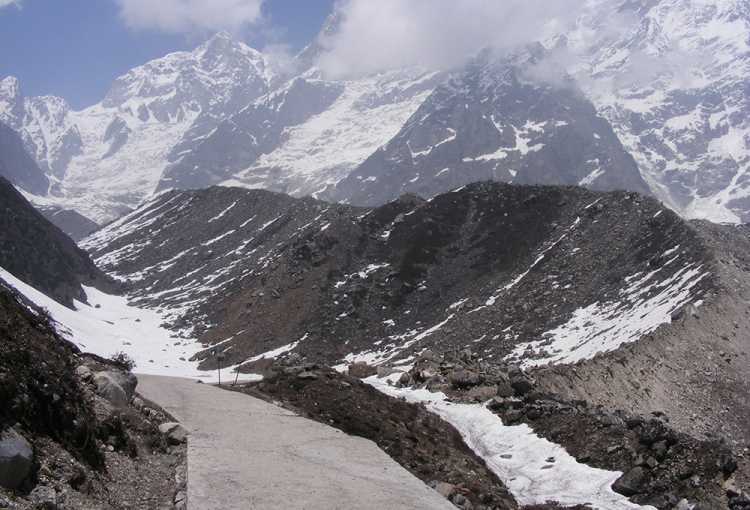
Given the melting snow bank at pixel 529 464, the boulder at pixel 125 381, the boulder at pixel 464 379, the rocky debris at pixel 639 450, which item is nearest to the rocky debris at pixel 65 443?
the boulder at pixel 125 381

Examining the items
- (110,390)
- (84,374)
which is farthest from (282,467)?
(84,374)

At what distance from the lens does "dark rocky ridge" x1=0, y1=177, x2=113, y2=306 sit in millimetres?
117312

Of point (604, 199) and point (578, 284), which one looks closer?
point (578, 284)

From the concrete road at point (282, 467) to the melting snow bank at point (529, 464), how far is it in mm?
4610

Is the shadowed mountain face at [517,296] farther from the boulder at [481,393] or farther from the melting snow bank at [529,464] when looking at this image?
the melting snow bank at [529,464]

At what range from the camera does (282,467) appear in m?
18.3

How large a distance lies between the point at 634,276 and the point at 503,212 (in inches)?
1458

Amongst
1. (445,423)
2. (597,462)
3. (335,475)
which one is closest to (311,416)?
(445,423)

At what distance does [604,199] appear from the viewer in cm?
8606

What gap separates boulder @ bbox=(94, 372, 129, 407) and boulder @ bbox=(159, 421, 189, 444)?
1.41 metres

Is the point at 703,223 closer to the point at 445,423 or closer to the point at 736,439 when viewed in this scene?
the point at 736,439

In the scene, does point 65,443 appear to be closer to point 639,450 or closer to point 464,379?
point 639,450

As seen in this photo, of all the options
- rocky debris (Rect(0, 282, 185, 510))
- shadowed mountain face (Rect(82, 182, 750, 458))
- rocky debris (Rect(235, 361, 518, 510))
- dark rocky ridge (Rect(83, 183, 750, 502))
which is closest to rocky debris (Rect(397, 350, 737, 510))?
dark rocky ridge (Rect(83, 183, 750, 502))

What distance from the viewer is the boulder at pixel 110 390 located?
66.0 feet
